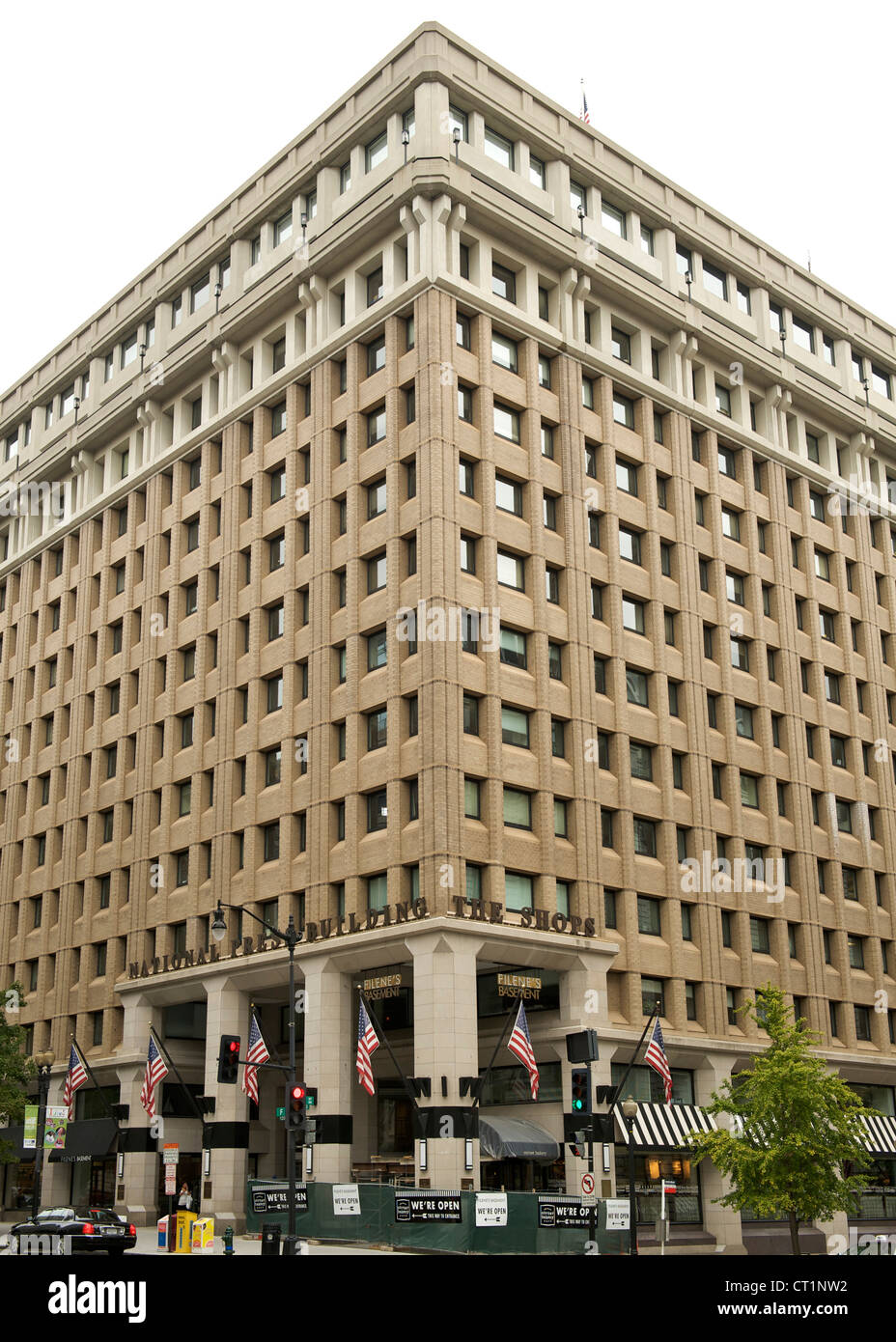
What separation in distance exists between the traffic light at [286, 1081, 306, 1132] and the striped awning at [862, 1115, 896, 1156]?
92.5ft

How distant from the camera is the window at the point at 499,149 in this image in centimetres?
5362

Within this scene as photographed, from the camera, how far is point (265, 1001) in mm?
54594

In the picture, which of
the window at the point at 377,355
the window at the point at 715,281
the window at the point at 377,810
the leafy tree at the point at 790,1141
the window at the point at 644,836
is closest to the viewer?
the leafy tree at the point at 790,1141

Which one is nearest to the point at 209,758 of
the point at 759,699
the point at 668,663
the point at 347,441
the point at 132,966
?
the point at 132,966

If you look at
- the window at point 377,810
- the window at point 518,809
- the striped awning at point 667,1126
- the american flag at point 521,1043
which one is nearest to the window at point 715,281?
the window at point 518,809

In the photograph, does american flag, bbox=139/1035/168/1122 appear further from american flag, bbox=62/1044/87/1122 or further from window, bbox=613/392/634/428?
window, bbox=613/392/634/428

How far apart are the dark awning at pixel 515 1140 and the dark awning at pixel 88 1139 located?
19.1 m

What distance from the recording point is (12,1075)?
186 feet

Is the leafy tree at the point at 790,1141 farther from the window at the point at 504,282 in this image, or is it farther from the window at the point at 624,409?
the window at the point at 504,282

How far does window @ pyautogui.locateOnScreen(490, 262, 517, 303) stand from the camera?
5369 centimetres

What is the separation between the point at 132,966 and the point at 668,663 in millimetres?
25465

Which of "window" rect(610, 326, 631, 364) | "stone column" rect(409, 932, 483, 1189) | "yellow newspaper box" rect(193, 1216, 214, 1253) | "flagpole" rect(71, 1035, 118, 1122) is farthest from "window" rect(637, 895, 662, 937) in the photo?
"window" rect(610, 326, 631, 364)

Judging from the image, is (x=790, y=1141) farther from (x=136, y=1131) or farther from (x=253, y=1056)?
(x=136, y=1131)

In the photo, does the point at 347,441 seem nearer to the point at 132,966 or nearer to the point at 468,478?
the point at 468,478
